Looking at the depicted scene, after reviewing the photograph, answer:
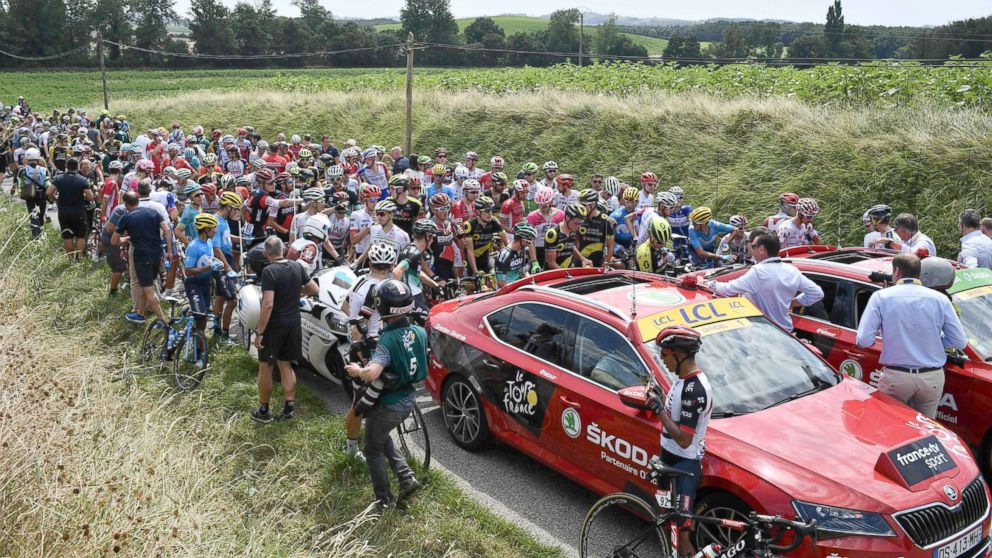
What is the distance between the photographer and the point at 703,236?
37.5 feet

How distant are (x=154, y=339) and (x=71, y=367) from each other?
1.68 meters

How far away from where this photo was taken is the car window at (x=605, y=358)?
6117 mm

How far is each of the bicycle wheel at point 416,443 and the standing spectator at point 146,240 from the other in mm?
4614

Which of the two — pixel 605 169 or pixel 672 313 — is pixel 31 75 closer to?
pixel 605 169

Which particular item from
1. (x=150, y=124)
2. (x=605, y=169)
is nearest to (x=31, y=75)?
(x=150, y=124)

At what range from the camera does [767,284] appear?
303 inches

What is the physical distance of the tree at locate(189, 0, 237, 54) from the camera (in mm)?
86188

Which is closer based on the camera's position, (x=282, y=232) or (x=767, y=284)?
(x=767, y=284)

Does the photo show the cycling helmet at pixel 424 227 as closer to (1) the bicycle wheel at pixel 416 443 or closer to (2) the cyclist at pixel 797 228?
(1) the bicycle wheel at pixel 416 443

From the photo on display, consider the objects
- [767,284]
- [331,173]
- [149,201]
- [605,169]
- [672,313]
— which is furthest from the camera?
[605,169]

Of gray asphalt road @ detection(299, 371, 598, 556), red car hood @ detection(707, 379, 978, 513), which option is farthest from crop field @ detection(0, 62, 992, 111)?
gray asphalt road @ detection(299, 371, 598, 556)

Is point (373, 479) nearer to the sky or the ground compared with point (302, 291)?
nearer to the ground

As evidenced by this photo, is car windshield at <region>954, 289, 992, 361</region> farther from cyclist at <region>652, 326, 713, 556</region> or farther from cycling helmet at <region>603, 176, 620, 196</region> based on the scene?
cycling helmet at <region>603, 176, 620, 196</region>

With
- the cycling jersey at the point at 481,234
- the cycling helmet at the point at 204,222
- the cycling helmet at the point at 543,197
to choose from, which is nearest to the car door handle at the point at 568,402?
the cycling jersey at the point at 481,234
